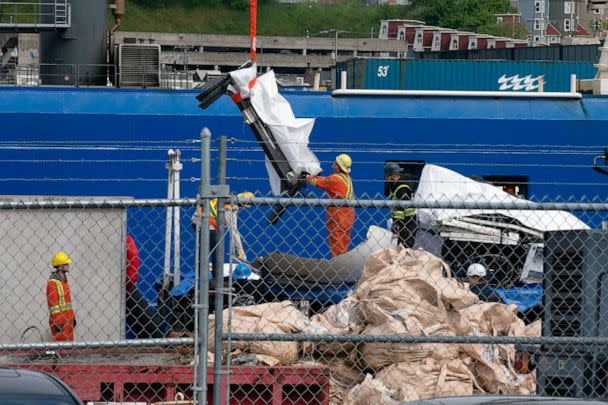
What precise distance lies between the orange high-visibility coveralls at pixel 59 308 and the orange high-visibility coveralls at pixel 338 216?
126 inches

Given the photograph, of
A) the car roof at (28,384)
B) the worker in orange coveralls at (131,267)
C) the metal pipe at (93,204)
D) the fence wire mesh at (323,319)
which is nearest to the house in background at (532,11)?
the worker in orange coveralls at (131,267)

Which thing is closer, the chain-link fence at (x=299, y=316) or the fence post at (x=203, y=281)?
the fence post at (x=203, y=281)

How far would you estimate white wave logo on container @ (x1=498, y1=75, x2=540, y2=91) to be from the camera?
2706cm

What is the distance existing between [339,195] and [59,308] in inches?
206

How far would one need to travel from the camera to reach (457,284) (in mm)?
10617

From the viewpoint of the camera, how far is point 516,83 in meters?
27.2

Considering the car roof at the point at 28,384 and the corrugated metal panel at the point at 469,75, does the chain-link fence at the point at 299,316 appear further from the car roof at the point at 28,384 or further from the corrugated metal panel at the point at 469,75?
the corrugated metal panel at the point at 469,75

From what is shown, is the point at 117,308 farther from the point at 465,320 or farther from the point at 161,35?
the point at 161,35

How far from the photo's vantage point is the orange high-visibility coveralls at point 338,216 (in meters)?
13.8

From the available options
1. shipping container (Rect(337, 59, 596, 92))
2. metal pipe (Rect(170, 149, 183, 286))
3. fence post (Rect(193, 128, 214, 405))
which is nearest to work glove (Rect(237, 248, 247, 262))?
metal pipe (Rect(170, 149, 183, 286))

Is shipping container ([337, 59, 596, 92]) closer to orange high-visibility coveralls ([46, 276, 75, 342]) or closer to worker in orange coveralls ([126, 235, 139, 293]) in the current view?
worker in orange coveralls ([126, 235, 139, 293])

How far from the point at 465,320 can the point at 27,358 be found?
3615 millimetres

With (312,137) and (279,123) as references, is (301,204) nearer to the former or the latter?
(279,123)

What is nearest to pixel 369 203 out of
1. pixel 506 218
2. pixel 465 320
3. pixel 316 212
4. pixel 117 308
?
pixel 465 320
